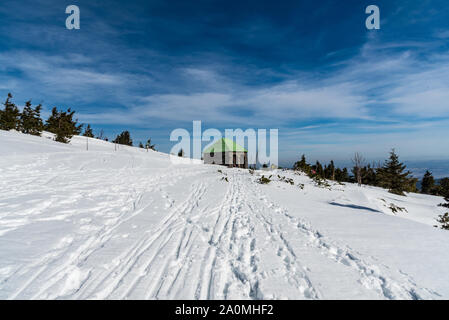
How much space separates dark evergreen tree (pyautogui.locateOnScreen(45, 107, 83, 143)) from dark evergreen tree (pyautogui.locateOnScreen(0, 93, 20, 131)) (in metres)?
4.99

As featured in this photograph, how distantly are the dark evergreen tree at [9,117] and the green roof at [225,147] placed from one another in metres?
39.5

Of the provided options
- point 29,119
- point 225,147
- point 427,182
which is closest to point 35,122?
point 29,119

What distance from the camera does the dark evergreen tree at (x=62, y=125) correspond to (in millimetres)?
36281

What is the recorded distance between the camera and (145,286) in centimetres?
271

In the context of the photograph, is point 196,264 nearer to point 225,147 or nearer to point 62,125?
point 225,147

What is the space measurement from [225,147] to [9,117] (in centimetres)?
4392

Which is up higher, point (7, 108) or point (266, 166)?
point (7, 108)

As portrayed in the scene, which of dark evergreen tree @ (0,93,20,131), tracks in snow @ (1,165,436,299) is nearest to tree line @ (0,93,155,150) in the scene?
dark evergreen tree @ (0,93,20,131)

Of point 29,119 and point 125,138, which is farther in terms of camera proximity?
point 125,138

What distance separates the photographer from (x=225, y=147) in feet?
134
